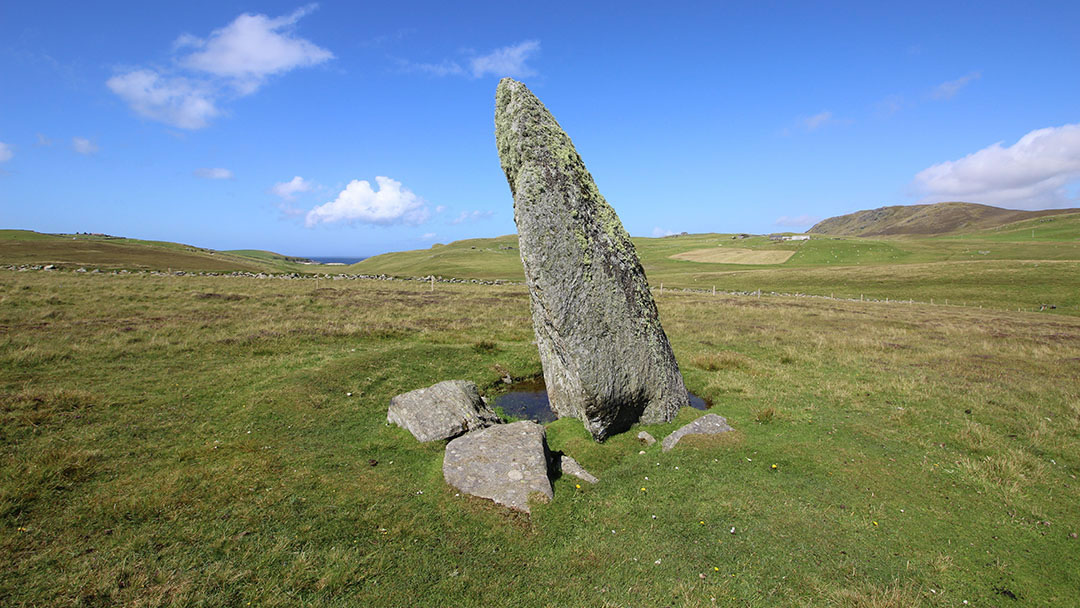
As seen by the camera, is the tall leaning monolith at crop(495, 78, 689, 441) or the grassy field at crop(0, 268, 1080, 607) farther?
the tall leaning monolith at crop(495, 78, 689, 441)

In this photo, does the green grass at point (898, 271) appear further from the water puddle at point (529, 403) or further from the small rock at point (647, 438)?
the small rock at point (647, 438)

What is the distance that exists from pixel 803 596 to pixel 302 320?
25913 mm

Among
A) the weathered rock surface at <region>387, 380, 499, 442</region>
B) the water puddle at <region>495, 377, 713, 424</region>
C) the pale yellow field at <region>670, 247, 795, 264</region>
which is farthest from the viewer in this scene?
the pale yellow field at <region>670, 247, 795, 264</region>

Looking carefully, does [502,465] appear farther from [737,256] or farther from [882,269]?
[737,256]

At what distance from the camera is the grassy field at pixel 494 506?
650 centimetres

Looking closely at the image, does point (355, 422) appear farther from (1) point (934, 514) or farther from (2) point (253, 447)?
(1) point (934, 514)

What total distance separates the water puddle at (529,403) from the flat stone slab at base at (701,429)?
2.68 meters

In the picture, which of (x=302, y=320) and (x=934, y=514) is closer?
(x=934, y=514)

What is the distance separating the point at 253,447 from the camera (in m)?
10.3

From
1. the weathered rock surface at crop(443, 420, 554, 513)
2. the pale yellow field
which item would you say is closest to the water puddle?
the weathered rock surface at crop(443, 420, 554, 513)

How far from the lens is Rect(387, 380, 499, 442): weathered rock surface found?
459 inches

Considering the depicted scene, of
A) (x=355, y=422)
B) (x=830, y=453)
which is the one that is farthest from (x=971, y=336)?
(x=355, y=422)

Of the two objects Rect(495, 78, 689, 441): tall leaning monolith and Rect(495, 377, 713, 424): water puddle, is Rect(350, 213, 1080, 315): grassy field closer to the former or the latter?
Rect(495, 377, 713, 424): water puddle

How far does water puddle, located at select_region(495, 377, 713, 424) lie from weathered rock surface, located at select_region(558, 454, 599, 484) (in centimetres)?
367
